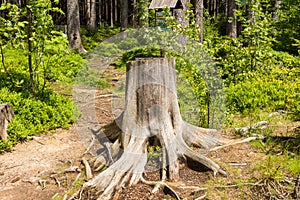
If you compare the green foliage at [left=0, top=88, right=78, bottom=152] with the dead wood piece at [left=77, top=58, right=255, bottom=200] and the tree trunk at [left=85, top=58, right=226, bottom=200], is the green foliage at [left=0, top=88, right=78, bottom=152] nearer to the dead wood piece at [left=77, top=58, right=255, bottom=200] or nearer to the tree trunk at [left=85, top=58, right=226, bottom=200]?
the dead wood piece at [left=77, top=58, right=255, bottom=200]

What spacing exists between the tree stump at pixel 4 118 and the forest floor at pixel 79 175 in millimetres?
339

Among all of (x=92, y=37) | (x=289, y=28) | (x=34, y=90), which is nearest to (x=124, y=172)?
(x=34, y=90)

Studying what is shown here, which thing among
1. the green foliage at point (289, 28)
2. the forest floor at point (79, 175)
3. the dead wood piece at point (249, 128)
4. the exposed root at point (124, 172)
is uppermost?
the green foliage at point (289, 28)

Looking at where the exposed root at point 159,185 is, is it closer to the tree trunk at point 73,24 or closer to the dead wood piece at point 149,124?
the dead wood piece at point 149,124

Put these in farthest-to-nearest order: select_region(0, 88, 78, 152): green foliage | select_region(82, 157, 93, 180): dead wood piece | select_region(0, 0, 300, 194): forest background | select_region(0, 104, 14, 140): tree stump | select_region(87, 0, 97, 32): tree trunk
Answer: select_region(87, 0, 97, 32): tree trunk, select_region(0, 0, 300, 194): forest background, select_region(0, 88, 78, 152): green foliage, select_region(0, 104, 14, 140): tree stump, select_region(82, 157, 93, 180): dead wood piece

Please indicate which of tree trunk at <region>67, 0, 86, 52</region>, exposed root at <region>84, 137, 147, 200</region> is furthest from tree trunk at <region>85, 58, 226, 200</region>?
tree trunk at <region>67, 0, 86, 52</region>

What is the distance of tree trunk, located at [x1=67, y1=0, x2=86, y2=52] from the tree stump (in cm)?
958

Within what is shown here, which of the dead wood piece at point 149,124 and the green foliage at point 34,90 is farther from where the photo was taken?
the green foliage at point 34,90

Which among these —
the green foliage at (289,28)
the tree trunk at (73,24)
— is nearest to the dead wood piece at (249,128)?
the green foliage at (289,28)

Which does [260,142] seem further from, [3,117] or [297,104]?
[3,117]

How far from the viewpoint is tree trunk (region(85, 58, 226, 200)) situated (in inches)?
171

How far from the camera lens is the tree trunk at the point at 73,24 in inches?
602

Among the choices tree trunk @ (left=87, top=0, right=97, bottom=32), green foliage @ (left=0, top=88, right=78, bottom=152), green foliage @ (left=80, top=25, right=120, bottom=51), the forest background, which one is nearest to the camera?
green foliage @ (left=0, top=88, right=78, bottom=152)

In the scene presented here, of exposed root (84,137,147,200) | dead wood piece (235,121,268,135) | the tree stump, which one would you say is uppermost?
the tree stump
